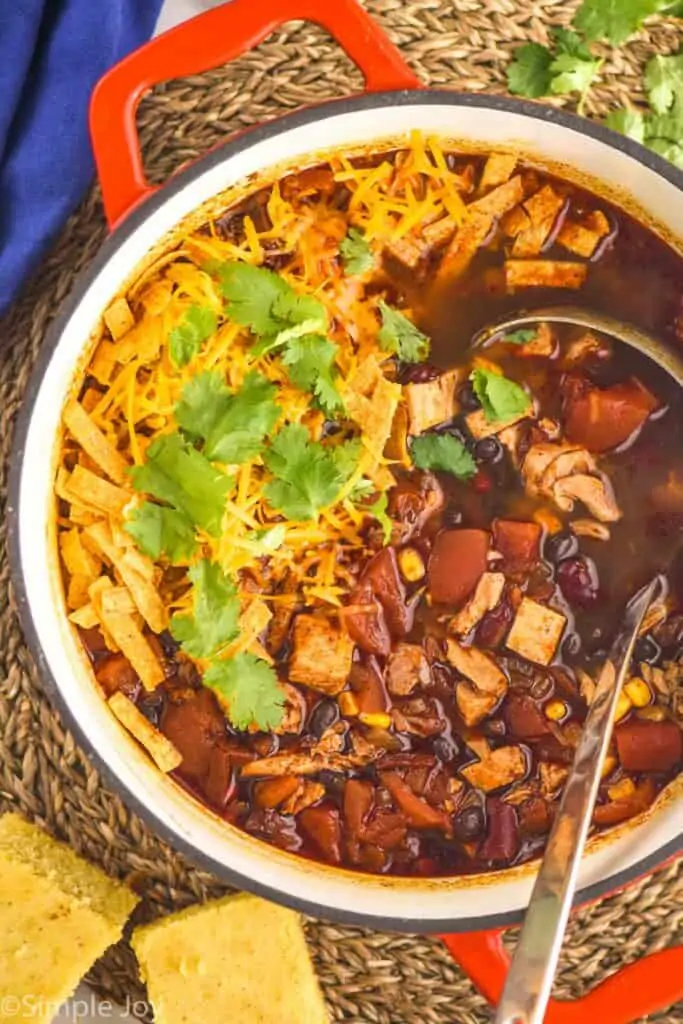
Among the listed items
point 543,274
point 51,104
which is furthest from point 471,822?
Result: point 51,104

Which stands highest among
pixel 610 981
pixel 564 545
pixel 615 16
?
pixel 615 16

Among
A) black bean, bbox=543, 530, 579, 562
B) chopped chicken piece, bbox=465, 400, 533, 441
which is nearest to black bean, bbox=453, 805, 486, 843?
black bean, bbox=543, 530, 579, 562

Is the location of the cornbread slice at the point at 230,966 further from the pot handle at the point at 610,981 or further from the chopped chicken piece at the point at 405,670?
the chopped chicken piece at the point at 405,670


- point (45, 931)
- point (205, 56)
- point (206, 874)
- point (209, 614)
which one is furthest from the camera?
point (206, 874)

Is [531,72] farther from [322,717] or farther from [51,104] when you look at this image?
[322,717]

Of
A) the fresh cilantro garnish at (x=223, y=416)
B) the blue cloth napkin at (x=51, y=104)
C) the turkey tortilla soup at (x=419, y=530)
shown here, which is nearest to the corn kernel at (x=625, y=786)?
the turkey tortilla soup at (x=419, y=530)

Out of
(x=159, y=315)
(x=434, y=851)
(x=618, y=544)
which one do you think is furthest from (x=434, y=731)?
(x=159, y=315)
